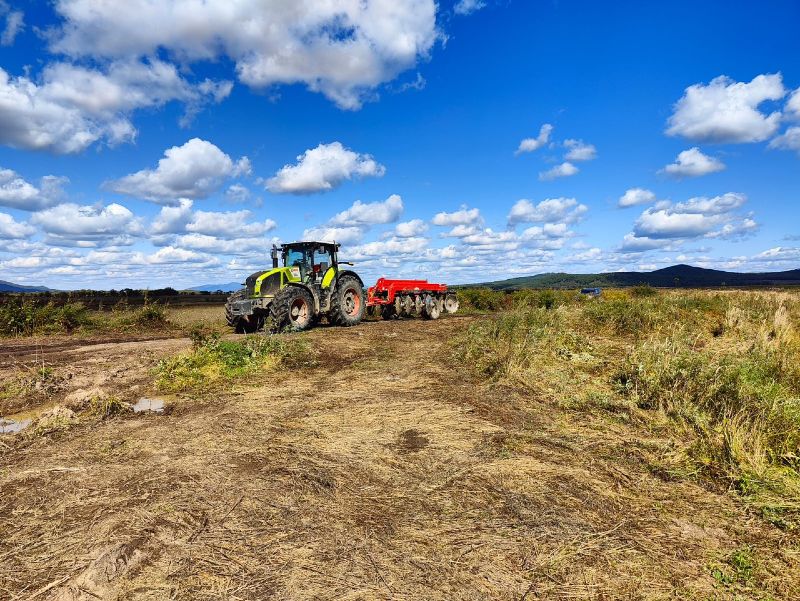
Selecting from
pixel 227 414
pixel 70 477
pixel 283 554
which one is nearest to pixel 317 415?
pixel 227 414

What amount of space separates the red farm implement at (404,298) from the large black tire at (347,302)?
116cm

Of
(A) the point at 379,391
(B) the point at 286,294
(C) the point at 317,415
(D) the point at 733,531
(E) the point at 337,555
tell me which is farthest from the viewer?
(B) the point at 286,294

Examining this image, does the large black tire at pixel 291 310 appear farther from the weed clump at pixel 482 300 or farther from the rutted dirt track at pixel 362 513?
the weed clump at pixel 482 300

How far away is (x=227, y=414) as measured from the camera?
5.70 metres

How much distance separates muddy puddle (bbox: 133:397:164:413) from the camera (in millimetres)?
6160

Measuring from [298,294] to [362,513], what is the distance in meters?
10.1

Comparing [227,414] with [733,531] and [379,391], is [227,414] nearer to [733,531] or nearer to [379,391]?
[379,391]

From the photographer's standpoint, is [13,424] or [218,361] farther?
[218,361]

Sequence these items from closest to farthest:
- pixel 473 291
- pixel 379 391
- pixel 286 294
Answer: pixel 379 391
pixel 286 294
pixel 473 291

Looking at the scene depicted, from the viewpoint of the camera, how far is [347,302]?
15.5 m

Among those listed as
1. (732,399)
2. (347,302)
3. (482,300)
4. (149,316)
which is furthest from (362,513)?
(482,300)

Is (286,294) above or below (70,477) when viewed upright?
above

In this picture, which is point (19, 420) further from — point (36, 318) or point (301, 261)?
point (36, 318)

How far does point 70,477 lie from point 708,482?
5.30m
